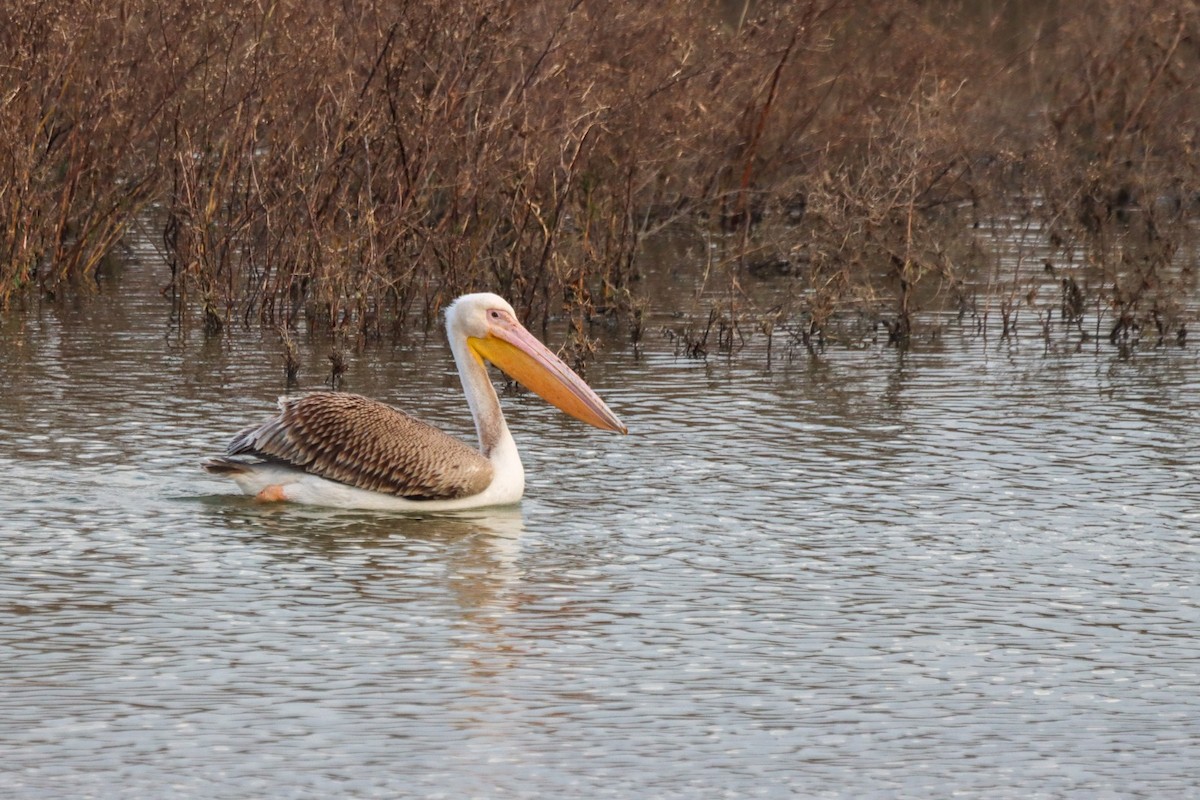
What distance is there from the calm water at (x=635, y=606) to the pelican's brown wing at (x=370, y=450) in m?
0.15

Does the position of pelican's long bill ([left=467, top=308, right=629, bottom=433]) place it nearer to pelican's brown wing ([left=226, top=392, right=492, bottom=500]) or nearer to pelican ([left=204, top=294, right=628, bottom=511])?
pelican ([left=204, top=294, right=628, bottom=511])

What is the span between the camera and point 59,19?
11.8 meters

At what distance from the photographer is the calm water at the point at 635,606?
486 cm

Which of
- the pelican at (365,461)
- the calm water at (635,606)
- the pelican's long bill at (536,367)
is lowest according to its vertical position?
the calm water at (635,606)

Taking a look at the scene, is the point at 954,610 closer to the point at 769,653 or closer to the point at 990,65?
the point at 769,653

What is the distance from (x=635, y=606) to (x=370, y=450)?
1.77 meters

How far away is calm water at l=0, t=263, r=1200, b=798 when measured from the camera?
486 cm

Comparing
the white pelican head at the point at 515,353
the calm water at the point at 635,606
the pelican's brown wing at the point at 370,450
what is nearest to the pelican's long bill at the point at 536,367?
the white pelican head at the point at 515,353

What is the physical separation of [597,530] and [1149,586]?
1886 millimetres

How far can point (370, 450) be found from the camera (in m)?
7.73

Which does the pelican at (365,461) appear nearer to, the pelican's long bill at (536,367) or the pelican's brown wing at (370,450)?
the pelican's brown wing at (370,450)

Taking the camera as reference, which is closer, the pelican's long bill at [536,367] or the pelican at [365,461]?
the pelican at [365,461]

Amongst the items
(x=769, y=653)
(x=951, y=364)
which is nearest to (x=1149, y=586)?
(x=769, y=653)

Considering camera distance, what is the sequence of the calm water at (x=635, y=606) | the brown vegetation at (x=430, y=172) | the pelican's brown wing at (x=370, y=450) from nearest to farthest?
the calm water at (x=635, y=606) → the pelican's brown wing at (x=370, y=450) → the brown vegetation at (x=430, y=172)
